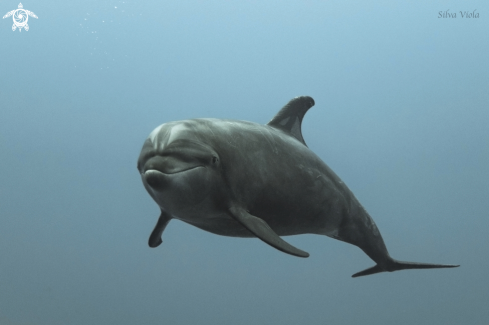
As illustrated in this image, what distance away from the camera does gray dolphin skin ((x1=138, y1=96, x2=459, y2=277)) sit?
346 centimetres

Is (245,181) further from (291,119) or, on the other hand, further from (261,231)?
(291,119)

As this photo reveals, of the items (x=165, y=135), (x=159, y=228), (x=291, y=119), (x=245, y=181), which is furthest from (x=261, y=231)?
(x=291, y=119)

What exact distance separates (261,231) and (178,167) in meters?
0.81

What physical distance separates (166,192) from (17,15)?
17.1 metres

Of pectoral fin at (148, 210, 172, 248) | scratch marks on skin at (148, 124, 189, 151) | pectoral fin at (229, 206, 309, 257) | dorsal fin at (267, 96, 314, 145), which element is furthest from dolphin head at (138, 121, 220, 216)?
dorsal fin at (267, 96, 314, 145)

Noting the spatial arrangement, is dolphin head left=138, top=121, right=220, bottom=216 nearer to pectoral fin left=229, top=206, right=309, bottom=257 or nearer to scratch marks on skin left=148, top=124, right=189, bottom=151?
scratch marks on skin left=148, top=124, right=189, bottom=151

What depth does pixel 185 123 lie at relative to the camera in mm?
3736

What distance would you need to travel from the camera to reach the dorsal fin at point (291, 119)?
16.5ft

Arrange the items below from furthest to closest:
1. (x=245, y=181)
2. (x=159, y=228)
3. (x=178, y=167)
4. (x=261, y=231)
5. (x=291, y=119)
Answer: (x=291, y=119), (x=159, y=228), (x=245, y=181), (x=261, y=231), (x=178, y=167)

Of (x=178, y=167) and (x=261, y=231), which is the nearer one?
(x=178, y=167)

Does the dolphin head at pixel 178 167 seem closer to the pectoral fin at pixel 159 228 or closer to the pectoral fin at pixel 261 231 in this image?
the pectoral fin at pixel 261 231

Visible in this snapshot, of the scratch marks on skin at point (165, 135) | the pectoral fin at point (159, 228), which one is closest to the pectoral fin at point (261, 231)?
the scratch marks on skin at point (165, 135)

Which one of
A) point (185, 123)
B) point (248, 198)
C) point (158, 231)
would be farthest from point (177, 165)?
point (158, 231)

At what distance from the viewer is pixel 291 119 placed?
5113mm
